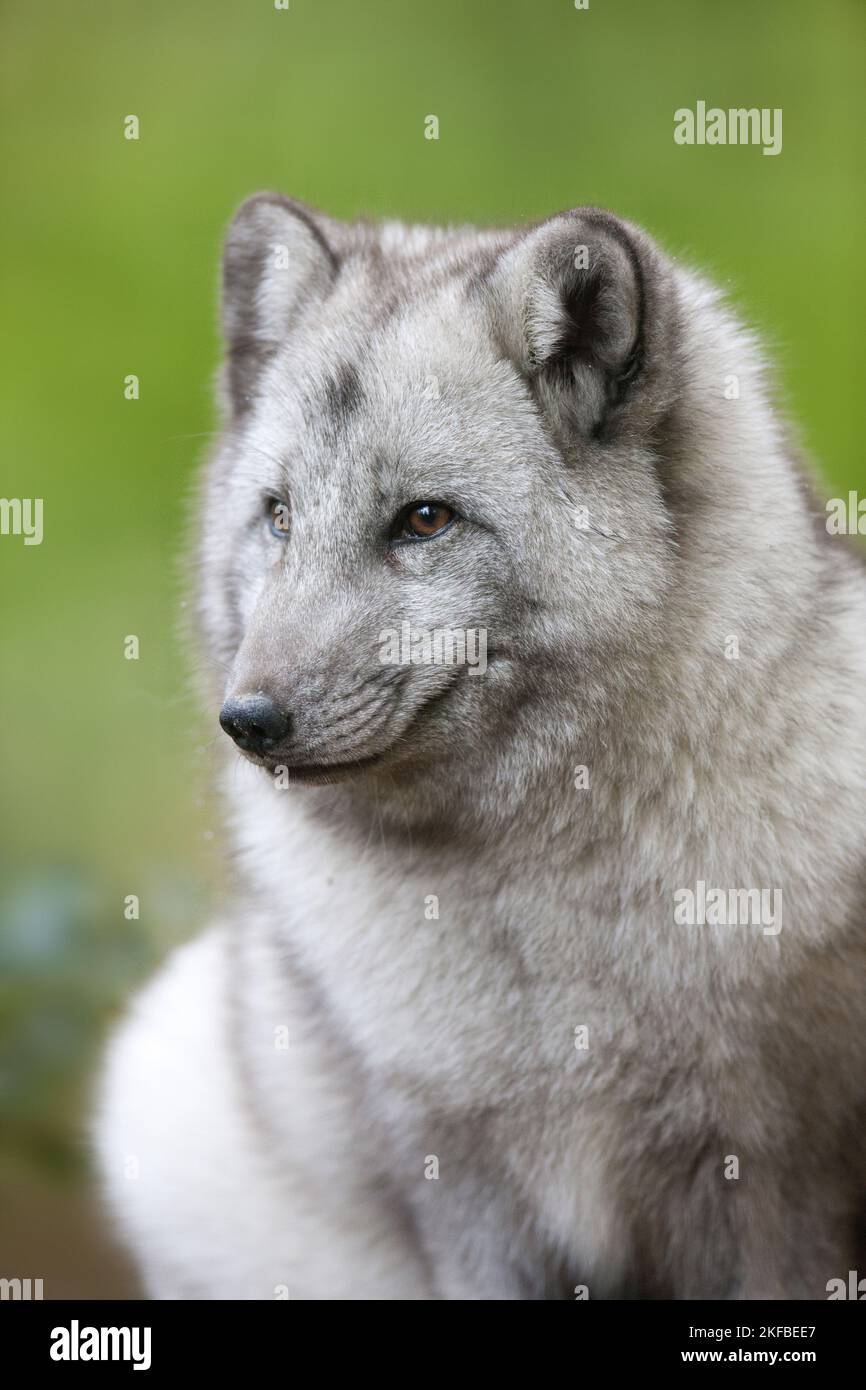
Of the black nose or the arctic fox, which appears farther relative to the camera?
the arctic fox

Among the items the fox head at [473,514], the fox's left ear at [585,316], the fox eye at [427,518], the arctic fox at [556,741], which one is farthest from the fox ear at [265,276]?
the fox eye at [427,518]

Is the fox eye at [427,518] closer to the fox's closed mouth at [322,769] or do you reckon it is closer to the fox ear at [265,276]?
the fox's closed mouth at [322,769]

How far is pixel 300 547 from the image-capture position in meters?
2.07

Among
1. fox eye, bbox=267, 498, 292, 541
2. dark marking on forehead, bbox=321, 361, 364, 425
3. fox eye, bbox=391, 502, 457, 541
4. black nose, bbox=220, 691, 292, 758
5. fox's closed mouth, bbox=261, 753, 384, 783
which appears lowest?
fox's closed mouth, bbox=261, 753, 384, 783

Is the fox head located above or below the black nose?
above

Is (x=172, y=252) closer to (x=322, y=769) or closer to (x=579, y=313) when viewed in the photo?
(x=579, y=313)

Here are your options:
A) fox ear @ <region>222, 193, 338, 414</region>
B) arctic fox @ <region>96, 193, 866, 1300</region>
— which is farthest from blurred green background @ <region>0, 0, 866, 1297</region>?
arctic fox @ <region>96, 193, 866, 1300</region>

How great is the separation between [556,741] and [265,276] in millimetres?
945

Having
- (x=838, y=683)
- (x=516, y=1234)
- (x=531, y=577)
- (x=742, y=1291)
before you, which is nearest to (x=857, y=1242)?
(x=742, y=1291)

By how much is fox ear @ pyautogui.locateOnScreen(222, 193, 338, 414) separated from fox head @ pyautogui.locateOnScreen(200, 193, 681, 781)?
24cm

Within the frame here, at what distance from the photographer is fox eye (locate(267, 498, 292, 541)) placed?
219 centimetres

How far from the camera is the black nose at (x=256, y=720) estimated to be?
1.91m

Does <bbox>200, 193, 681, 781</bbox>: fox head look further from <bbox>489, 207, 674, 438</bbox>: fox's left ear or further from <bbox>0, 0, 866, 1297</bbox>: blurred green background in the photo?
<bbox>0, 0, 866, 1297</bbox>: blurred green background

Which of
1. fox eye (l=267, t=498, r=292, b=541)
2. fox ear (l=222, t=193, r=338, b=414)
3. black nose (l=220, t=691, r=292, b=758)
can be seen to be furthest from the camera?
fox ear (l=222, t=193, r=338, b=414)
